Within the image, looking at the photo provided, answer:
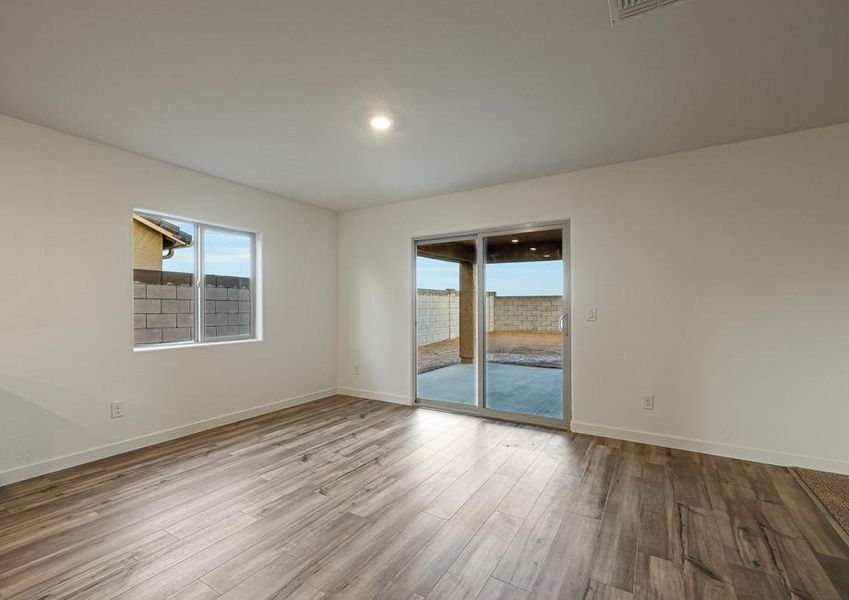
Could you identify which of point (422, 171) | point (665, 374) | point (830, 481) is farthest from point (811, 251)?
point (422, 171)

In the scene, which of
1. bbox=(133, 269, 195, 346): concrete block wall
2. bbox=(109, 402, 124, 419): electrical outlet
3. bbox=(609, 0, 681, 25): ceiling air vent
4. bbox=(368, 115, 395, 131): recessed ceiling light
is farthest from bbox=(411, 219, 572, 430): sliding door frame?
bbox=(109, 402, 124, 419): electrical outlet

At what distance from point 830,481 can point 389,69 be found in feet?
12.9

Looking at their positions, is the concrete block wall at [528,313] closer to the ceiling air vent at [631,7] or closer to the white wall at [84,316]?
the ceiling air vent at [631,7]

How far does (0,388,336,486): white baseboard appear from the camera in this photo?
2.65 m

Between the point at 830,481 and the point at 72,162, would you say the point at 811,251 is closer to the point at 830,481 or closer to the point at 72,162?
the point at 830,481

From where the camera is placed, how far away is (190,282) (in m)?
3.77

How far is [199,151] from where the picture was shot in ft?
10.4

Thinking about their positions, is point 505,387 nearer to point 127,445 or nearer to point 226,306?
point 226,306

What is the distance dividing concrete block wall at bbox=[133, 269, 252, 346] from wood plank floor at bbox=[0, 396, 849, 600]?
1035 millimetres

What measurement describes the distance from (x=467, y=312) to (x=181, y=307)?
2965 mm

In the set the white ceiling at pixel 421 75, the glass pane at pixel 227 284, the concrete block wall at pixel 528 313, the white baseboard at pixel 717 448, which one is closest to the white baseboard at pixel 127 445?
the glass pane at pixel 227 284

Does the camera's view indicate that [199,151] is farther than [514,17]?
Yes

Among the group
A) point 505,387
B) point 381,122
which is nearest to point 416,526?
point 505,387

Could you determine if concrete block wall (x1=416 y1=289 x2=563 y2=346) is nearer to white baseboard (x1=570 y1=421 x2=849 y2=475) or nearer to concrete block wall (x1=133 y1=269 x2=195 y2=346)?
white baseboard (x1=570 y1=421 x2=849 y2=475)
